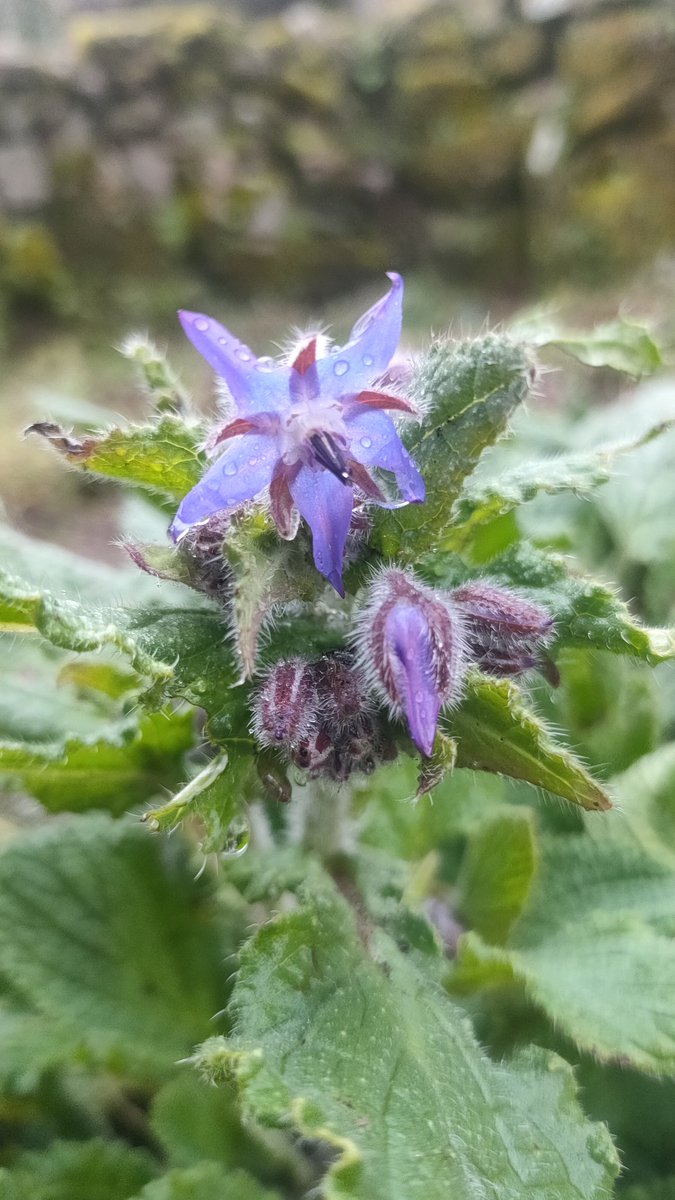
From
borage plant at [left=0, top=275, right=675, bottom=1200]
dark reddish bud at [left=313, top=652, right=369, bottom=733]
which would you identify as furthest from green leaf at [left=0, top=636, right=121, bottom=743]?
dark reddish bud at [left=313, top=652, right=369, bottom=733]

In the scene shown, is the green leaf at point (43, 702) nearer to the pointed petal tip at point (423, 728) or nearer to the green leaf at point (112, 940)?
the green leaf at point (112, 940)

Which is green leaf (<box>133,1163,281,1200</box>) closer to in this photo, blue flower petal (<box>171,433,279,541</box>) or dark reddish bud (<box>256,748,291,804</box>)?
dark reddish bud (<box>256,748,291,804</box>)

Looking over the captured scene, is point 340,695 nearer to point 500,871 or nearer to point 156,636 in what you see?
point 156,636

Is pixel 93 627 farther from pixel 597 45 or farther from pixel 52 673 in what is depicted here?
pixel 597 45

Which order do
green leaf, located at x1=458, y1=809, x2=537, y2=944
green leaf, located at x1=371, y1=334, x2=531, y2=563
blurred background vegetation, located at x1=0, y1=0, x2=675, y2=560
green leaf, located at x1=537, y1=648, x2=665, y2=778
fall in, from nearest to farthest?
green leaf, located at x1=371, y1=334, x2=531, y2=563 < green leaf, located at x1=458, y1=809, x2=537, y2=944 < green leaf, located at x1=537, y1=648, x2=665, y2=778 < blurred background vegetation, located at x1=0, y1=0, x2=675, y2=560

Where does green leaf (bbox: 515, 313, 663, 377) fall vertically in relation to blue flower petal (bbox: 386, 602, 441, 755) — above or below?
above

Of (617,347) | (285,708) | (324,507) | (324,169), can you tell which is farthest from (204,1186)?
(324,169)

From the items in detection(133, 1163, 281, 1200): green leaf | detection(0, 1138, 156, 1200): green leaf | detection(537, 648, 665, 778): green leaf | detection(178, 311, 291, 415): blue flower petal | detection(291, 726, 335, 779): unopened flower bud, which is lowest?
detection(0, 1138, 156, 1200): green leaf
